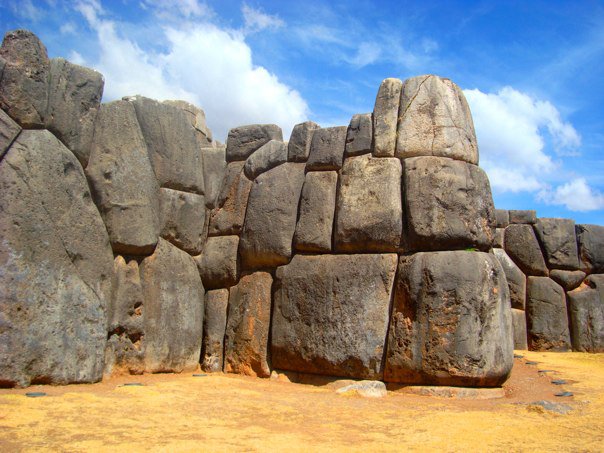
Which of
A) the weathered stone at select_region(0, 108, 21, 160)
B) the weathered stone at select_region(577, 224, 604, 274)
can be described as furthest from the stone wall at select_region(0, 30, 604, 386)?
the weathered stone at select_region(577, 224, 604, 274)

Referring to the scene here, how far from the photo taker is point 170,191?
6926mm

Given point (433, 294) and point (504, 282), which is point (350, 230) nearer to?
point (433, 294)

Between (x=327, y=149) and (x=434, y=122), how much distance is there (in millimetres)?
1297

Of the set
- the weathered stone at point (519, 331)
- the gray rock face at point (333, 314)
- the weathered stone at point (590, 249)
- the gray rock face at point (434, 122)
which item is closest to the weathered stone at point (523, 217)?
the weathered stone at point (590, 249)

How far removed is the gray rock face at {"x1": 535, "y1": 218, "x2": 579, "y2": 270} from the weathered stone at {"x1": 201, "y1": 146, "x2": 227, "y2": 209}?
6.48m

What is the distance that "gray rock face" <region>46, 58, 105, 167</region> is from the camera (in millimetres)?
5645

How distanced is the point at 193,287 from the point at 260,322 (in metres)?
0.94

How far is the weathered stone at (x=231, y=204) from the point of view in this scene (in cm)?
748

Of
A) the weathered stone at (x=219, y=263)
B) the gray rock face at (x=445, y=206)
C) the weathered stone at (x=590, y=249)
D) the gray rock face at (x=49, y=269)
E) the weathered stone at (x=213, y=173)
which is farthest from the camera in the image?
the weathered stone at (x=590, y=249)

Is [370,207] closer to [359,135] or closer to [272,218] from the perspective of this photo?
[359,135]

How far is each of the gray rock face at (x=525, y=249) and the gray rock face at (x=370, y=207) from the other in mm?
5629

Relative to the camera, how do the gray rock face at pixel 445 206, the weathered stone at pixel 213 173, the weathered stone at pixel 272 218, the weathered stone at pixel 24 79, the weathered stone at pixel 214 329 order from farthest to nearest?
1. the weathered stone at pixel 213 173
2. the weathered stone at pixel 214 329
3. the weathered stone at pixel 272 218
4. the gray rock face at pixel 445 206
5. the weathered stone at pixel 24 79

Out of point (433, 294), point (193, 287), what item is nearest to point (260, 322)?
point (193, 287)

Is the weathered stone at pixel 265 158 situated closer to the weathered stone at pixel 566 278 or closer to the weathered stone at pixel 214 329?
the weathered stone at pixel 214 329
